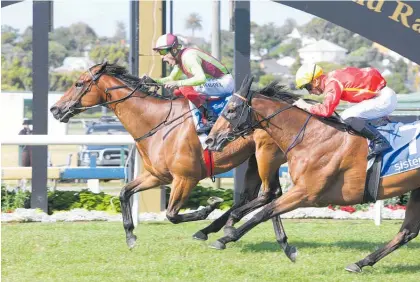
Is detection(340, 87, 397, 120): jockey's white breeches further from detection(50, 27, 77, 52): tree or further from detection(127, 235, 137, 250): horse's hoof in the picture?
detection(50, 27, 77, 52): tree

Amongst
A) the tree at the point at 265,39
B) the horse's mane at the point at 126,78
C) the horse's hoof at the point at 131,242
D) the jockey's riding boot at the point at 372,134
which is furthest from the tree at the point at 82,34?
the jockey's riding boot at the point at 372,134

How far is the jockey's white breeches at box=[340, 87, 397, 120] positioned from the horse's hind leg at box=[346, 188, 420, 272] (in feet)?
2.22

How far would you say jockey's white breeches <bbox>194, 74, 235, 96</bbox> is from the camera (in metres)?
7.74

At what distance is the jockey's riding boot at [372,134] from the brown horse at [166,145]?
111 centimetres

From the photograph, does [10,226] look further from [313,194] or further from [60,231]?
[313,194]

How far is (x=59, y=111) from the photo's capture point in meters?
7.87

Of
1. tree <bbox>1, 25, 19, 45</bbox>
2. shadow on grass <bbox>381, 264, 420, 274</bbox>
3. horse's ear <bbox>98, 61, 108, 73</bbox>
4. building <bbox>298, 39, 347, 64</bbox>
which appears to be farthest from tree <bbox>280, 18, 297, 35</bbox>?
shadow on grass <bbox>381, 264, 420, 274</bbox>

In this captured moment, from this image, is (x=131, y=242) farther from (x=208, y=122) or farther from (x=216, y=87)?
(x=216, y=87)

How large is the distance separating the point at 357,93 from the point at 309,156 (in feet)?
1.95

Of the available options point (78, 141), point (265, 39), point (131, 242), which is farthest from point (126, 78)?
point (265, 39)

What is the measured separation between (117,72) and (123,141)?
151 centimetres

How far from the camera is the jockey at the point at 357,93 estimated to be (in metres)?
6.42

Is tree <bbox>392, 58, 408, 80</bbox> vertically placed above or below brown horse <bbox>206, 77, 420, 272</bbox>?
below

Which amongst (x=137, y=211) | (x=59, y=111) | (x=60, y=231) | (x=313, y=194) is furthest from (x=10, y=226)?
(x=313, y=194)
